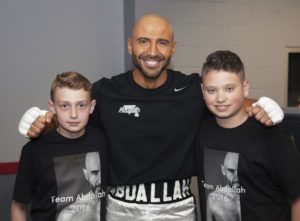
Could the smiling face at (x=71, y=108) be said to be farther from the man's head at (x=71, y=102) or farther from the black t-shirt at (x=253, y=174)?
the black t-shirt at (x=253, y=174)

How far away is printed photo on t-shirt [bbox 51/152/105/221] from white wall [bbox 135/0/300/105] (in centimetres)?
168

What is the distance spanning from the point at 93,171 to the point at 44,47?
1.74m

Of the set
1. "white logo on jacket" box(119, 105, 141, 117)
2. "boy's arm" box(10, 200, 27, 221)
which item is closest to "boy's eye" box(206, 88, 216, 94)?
"white logo on jacket" box(119, 105, 141, 117)

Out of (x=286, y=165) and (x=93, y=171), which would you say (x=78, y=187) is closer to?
(x=93, y=171)

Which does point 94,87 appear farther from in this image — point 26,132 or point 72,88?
point 26,132

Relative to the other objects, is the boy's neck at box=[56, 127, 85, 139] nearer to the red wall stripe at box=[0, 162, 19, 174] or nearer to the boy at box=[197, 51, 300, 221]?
the boy at box=[197, 51, 300, 221]

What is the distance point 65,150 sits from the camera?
157 cm

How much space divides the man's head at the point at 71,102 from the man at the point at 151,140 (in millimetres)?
173

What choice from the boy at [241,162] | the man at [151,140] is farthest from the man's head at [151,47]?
the boy at [241,162]

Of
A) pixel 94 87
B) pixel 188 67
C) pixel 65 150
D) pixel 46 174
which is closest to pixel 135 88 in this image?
pixel 94 87

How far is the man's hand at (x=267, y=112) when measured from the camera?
1.42m

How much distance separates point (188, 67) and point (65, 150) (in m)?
1.78

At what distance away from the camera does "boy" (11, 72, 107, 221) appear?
1526mm

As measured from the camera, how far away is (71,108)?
5.06 feet
